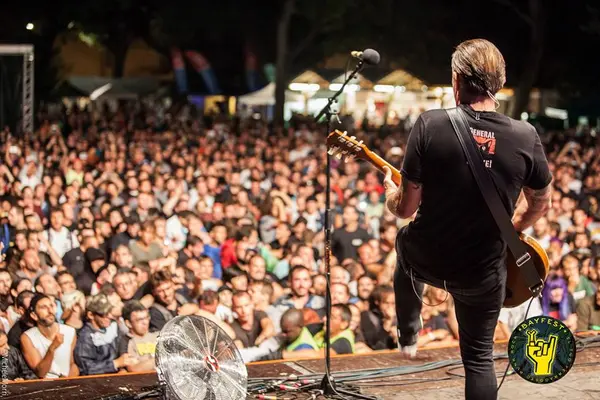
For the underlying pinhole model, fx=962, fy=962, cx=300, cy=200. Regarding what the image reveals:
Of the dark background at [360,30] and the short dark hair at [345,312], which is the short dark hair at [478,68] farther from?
the dark background at [360,30]

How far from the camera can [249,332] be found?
21.8 feet

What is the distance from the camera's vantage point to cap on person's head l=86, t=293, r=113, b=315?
625cm

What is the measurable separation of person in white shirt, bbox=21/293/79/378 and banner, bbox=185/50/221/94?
2737 centimetres

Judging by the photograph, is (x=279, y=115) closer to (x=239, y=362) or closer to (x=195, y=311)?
(x=195, y=311)

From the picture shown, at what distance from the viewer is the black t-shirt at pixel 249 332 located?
6.57 metres

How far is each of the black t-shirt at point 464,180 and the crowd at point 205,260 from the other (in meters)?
2.90

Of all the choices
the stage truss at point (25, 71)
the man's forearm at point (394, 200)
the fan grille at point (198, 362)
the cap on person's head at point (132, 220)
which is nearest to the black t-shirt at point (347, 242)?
the cap on person's head at point (132, 220)

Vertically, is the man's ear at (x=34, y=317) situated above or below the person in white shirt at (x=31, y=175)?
below

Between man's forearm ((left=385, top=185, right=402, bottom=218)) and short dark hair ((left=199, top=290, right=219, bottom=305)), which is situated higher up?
man's forearm ((left=385, top=185, right=402, bottom=218))

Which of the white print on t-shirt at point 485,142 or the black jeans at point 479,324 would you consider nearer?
the white print on t-shirt at point 485,142

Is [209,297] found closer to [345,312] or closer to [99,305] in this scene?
[99,305]

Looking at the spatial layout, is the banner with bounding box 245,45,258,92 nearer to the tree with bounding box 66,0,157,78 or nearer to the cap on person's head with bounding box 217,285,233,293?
the tree with bounding box 66,0,157,78

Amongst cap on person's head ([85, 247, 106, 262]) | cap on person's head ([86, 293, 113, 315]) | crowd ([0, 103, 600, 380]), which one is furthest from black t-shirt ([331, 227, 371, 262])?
cap on person's head ([86, 293, 113, 315])

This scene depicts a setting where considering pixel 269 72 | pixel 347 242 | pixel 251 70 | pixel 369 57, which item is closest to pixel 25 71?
pixel 347 242
